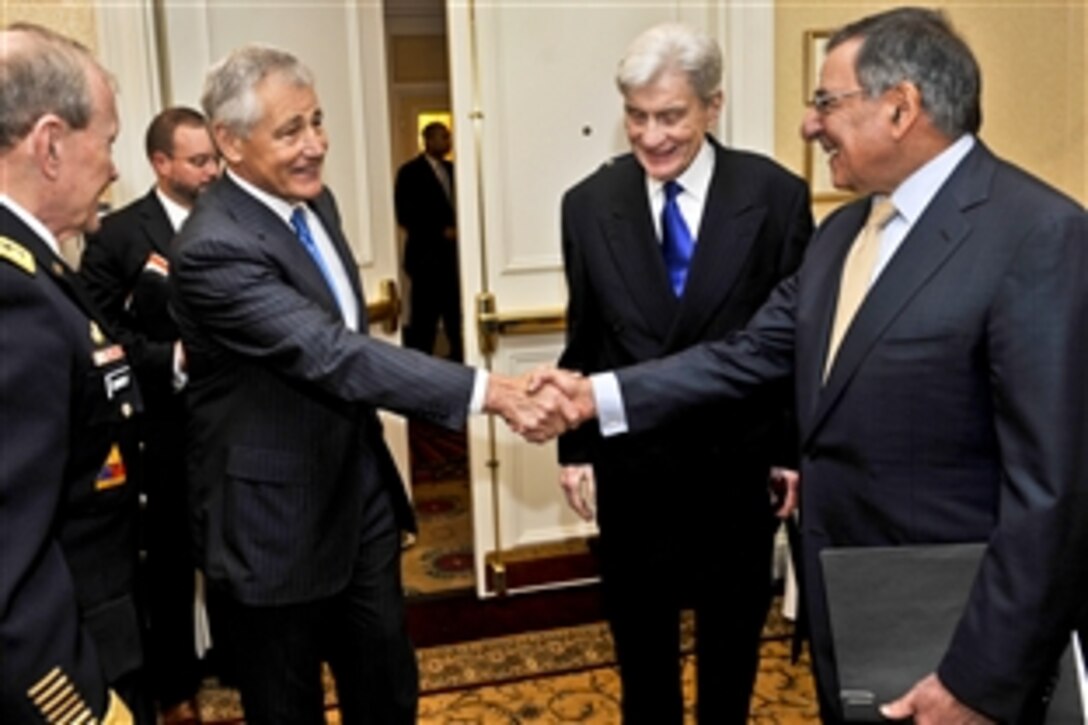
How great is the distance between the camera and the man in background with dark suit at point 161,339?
2939 mm

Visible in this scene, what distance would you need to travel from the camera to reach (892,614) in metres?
1.57

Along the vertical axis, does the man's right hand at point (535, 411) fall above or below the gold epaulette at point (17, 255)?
below

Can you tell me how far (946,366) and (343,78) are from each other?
262cm

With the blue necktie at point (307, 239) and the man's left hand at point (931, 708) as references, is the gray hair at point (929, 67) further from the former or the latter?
the blue necktie at point (307, 239)

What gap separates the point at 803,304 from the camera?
185cm

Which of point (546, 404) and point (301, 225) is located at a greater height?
point (301, 225)

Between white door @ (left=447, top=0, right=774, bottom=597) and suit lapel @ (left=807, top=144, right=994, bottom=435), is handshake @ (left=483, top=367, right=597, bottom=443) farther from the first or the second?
white door @ (left=447, top=0, right=774, bottom=597)

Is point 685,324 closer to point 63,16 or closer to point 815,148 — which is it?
point 815,148

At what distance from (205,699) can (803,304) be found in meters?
2.34

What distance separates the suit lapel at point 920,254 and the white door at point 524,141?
215 centimetres

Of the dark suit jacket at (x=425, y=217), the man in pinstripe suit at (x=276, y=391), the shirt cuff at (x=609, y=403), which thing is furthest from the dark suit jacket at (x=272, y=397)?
the dark suit jacket at (x=425, y=217)

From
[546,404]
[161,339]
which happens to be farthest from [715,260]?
[161,339]

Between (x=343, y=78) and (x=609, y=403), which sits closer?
(x=609, y=403)

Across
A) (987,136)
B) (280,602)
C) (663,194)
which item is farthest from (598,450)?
(987,136)
